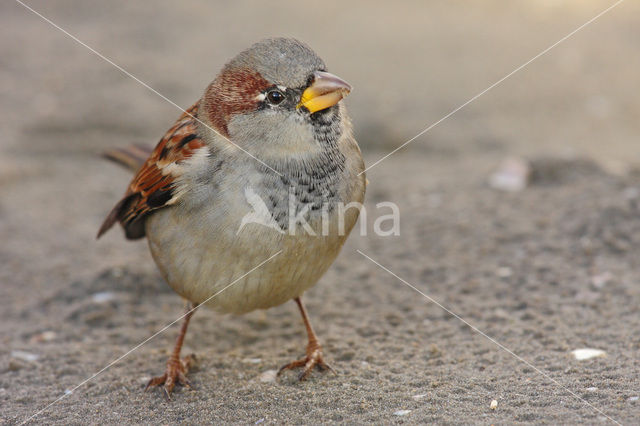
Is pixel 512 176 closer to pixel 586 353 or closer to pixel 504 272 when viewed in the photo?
pixel 504 272

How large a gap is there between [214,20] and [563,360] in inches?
264

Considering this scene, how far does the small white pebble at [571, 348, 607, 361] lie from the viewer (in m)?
3.65

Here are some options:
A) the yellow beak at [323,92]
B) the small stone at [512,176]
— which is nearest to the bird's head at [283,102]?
the yellow beak at [323,92]

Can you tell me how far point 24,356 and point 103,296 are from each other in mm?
764

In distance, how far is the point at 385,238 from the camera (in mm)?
5477

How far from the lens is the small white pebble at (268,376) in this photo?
12.4ft

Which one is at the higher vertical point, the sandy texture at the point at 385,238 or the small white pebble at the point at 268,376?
the sandy texture at the point at 385,238

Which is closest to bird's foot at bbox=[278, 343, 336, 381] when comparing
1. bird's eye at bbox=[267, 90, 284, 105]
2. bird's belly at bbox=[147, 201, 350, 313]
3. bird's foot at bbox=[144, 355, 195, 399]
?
bird's belly at bbox=[147, 201, 350, 313]

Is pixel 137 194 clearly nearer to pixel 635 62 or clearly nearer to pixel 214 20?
pixel 214 20

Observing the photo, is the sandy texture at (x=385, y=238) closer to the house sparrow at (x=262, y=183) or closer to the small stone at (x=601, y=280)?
the small stone at (x=601, y=280)

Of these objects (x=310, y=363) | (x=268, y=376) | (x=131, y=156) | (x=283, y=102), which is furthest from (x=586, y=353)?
(x=131, y=156)

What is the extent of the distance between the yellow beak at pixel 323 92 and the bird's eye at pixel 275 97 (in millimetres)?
100

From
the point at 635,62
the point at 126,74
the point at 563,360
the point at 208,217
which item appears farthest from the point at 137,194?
the point at 635,62

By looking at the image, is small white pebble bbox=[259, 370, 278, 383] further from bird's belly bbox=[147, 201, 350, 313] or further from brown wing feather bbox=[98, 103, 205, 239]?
brown wing feather bbox=[98, 103, 205, 239]
